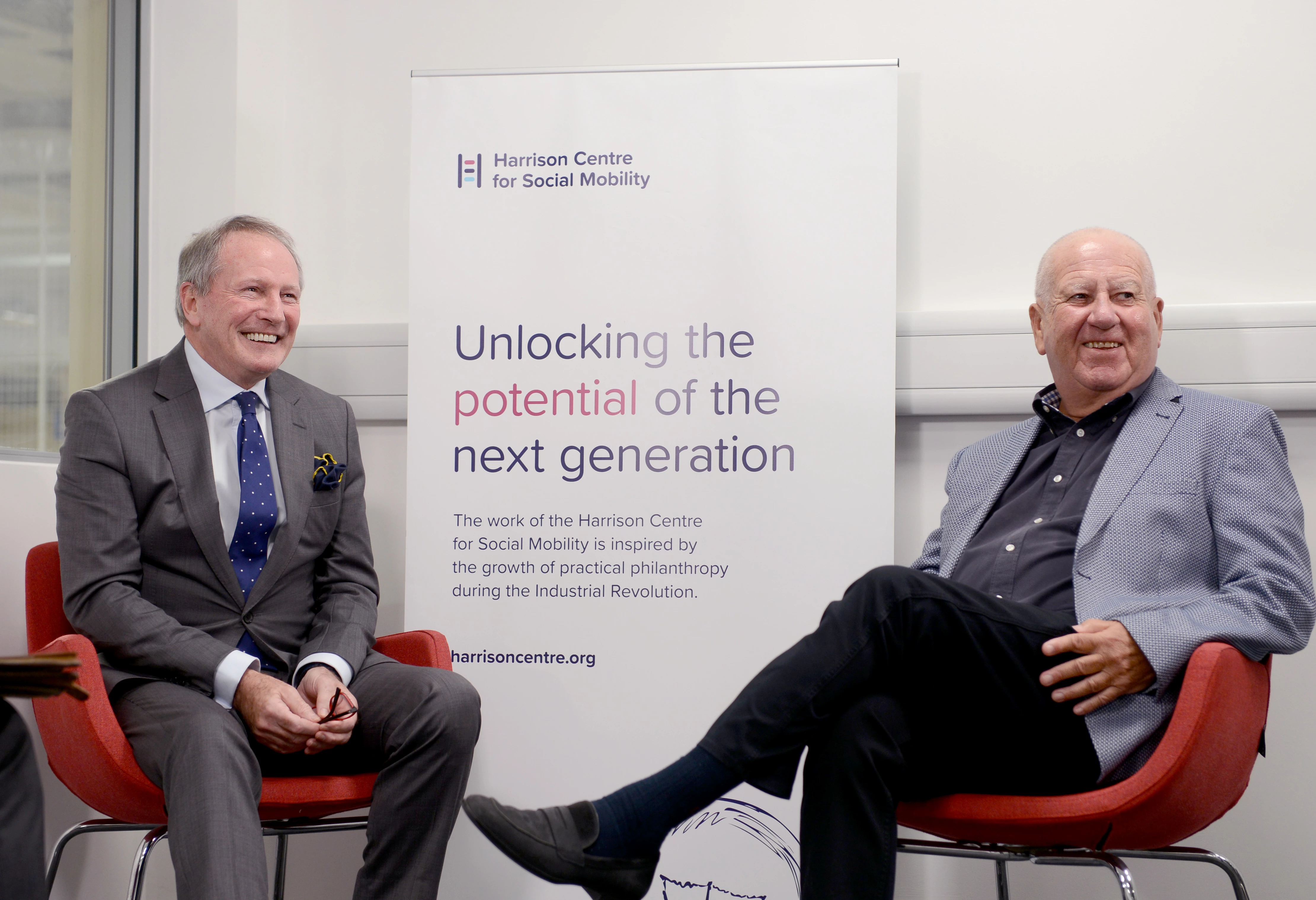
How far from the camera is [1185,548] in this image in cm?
209

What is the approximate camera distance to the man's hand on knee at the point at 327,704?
7.05ft

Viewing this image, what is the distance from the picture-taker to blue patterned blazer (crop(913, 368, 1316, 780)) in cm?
192

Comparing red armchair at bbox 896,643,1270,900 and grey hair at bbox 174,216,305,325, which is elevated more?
grey hair at bbox 174,216,305,325

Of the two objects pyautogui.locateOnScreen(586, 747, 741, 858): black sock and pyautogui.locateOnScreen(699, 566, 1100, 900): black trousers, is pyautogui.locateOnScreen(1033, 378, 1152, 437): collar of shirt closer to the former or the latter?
pyautogui.locateOnScreen(699, 566, 1100, 900): black trousers

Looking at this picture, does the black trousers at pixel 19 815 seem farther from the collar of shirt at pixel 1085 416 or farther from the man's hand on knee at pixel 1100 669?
the collar of shirt at pixel 1085 416

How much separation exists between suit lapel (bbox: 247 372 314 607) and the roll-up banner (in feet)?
1.21

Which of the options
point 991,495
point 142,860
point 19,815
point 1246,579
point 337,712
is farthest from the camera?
point 991,495

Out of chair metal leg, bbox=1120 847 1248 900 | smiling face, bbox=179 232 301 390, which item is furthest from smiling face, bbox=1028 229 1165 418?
smiling face, bbox=179 232 301 390

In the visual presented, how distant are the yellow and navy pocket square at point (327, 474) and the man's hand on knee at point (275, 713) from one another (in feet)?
1.58

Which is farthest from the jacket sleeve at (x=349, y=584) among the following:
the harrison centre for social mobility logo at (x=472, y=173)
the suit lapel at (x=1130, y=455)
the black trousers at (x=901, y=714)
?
the suit lapel at (x=1130, y=455)

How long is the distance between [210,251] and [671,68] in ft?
3.93

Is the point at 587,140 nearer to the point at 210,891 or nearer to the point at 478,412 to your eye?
the point at 478,412

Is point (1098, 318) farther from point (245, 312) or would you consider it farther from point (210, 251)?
point (210, 251)

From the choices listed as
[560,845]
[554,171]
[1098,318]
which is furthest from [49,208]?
[1098,318]
